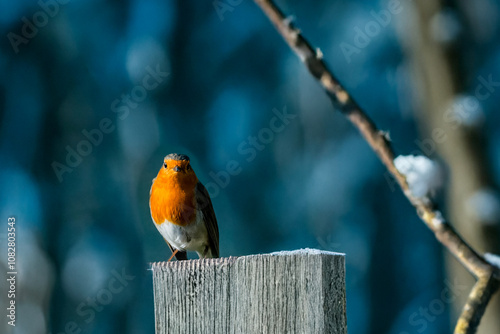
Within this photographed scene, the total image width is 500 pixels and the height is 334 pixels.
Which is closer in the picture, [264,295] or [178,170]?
[264,295]

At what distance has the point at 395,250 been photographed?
875 cm

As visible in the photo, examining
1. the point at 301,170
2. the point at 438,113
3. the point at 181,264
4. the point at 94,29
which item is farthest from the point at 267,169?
the point at 181,264

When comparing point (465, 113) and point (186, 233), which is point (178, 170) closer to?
point (186, 233)

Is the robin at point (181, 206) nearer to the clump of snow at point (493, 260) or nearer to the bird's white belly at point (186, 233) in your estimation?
the bird's white belly at point (186, 233)

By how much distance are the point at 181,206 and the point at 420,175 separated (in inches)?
86.8

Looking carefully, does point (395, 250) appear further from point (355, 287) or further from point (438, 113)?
point (438, 113)

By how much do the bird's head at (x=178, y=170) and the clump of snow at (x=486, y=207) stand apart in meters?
1.68

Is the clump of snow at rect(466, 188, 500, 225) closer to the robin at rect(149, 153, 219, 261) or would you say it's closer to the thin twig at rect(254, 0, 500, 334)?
the robin at rect(149, 153, 219, 261)

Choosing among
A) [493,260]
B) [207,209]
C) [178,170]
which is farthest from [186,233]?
[493,260]

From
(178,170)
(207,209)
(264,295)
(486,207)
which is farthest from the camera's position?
(486,207)

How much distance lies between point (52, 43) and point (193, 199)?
6550mm

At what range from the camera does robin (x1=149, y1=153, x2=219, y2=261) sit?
3.03m

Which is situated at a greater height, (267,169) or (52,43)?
(52,43)

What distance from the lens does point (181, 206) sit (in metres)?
3.09
